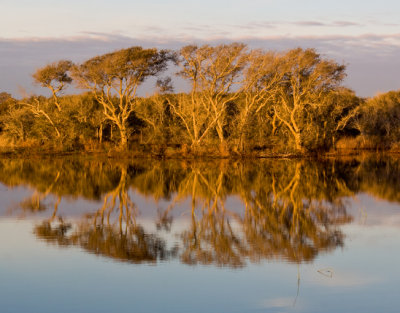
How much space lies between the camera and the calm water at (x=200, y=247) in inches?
300

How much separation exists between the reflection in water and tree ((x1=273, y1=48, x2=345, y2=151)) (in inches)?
357

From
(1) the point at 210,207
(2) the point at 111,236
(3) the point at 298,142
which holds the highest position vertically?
(2) the point at 111,236

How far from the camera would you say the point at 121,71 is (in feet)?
124

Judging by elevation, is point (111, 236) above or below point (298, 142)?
above

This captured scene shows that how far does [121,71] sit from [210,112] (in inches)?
253

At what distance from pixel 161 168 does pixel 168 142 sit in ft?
40.2

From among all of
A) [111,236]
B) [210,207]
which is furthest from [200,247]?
[210,207]

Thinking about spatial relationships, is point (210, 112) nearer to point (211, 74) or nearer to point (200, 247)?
point (211, 74)

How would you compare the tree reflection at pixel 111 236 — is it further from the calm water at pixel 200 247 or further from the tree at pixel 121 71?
the tree at pixel 121 71

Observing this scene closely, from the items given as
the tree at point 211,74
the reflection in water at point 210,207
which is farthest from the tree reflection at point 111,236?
the tree at point 211,74

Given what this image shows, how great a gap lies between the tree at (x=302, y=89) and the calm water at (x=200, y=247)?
16.3m

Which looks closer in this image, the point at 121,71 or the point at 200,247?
the point at 200,247

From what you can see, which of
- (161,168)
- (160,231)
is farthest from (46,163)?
(160,231)

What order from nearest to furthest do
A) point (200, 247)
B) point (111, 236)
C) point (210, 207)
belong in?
point (200, 247)
point (111, 236)
point (210, 207)
